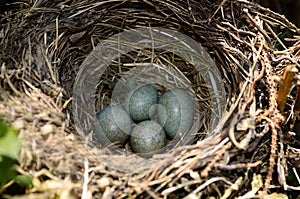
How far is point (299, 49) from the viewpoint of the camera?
6.03 ft

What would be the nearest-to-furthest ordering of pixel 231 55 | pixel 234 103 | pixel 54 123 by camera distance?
pixel 54 123 < pixel 234 103 < pixel 231 55

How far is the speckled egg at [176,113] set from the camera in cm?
194

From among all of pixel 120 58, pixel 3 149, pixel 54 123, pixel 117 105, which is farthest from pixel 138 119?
pixel 3 149

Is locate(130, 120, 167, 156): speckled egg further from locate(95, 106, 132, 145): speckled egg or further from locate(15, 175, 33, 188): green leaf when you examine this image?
locate(15, 175, 33, 188): green leaf

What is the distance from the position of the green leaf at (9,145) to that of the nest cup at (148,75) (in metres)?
0.70

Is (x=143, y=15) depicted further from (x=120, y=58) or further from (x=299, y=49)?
(x=299, y=49)

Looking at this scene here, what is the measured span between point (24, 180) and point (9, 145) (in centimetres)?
19

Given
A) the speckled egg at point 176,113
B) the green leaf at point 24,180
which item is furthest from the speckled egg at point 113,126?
the green leaf at point 24,180

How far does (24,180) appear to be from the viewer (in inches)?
52.4

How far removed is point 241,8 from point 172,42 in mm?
307

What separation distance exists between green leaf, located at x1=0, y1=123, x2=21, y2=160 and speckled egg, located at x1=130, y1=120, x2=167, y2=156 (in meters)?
0.75

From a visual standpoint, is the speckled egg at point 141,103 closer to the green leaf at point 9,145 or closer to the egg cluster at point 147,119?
the egg cluster at point 147,119

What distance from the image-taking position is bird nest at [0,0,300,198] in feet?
4.72

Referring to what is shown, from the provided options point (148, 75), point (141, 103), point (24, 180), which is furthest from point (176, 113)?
point (24, 180)
